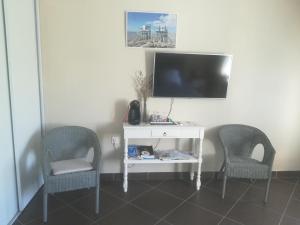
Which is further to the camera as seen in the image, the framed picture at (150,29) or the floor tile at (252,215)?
the framed picture at (150,29)

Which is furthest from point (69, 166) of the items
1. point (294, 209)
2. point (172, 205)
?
point (294, 209)

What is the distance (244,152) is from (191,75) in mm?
1192

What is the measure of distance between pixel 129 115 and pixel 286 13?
2.22 meters

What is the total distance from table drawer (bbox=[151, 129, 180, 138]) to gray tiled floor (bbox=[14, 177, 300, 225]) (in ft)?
2.21

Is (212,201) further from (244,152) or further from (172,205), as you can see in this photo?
(244,152)

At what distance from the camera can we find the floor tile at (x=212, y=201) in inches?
97.8

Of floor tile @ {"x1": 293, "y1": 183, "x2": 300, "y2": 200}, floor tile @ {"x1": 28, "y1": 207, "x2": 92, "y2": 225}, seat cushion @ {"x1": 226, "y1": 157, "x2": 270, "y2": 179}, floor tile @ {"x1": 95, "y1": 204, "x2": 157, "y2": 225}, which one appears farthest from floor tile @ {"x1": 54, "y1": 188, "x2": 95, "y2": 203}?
floor tile @ {"x1": 293, "y1": 183, "x2": 300, "y2": 200}

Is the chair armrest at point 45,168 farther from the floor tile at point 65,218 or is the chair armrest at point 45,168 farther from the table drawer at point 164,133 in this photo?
the table drawer at point 164,133

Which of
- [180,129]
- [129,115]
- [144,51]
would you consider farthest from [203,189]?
[144,51]

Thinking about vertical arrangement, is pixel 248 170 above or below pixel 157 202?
above

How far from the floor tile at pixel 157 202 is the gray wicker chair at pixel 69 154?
19.3 inches

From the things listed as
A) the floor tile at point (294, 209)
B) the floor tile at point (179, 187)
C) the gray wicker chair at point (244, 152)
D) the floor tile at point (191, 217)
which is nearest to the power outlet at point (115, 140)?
the floor tile at point (179, 187)

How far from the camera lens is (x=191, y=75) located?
2762 millimetres

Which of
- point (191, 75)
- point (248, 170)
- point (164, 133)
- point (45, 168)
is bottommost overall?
point (248, 170)
